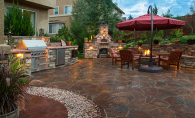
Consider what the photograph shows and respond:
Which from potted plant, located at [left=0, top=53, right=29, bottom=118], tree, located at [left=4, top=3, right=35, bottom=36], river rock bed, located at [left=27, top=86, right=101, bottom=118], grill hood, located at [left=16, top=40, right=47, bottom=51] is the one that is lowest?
river rock bed, located at [left=27, top=86, right=101, bottom=118]

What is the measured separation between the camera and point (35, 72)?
691 cm

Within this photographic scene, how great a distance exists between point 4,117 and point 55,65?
6089mm

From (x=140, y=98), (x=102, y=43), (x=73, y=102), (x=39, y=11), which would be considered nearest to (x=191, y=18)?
(x=102, y=43)

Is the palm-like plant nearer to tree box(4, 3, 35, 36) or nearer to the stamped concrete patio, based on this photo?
the stamped concrete patio

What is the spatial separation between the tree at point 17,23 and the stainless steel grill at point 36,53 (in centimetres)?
159

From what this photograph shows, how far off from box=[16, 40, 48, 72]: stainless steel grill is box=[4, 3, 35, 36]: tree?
62.7 inches

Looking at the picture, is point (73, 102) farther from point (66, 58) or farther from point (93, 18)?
point (93, 18)

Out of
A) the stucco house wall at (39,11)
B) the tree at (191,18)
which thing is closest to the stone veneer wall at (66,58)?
the stucco house wall at (39,11)

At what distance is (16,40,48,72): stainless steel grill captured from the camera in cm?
643

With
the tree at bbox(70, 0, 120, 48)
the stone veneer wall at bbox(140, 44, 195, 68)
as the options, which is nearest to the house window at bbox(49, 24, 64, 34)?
the tree at bbox(70, 0, 120, 48)

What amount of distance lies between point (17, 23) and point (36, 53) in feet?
7.84

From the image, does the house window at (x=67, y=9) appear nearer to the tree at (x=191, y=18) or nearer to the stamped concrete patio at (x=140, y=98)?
the tree at (x=191, y=18)

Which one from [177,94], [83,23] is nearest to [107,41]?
[83,23]

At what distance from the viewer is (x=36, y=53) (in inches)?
266
